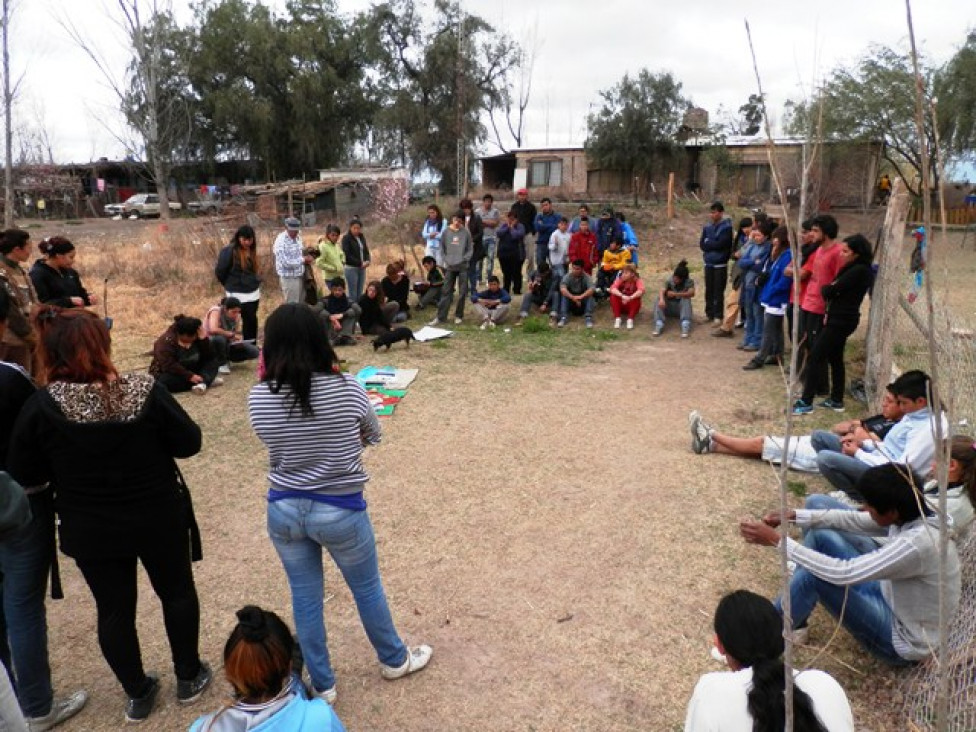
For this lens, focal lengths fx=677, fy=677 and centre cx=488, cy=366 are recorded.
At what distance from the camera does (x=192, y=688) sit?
275cm

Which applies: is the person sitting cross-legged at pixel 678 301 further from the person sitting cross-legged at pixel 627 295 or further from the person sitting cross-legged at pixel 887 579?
the person sitting cross-legged at pixel 887 579

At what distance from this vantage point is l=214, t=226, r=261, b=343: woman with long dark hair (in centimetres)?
741

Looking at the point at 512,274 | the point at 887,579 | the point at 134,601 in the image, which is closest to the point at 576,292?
the point at 512,274

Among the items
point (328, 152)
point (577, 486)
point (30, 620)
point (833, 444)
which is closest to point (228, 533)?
point (30, 620)

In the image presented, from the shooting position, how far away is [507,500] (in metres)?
4.50

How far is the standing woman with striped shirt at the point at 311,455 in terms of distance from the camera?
2.28 m

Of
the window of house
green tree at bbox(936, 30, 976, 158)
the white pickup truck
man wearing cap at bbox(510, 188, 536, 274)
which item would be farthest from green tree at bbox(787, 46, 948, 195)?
the white pickup truck

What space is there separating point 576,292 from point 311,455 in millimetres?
7913

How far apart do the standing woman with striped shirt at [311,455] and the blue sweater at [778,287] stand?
5824 millimetres

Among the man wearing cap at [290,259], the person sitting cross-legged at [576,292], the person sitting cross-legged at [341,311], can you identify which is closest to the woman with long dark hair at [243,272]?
the man wearing cap at [290,259]

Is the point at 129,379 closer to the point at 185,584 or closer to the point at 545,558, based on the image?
the point at 185,584

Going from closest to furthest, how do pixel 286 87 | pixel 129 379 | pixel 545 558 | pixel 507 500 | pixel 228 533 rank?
pixel 129 379 < pixel 545 558 < pixel 228 533 < pixel 507 500 < pixel 286 87

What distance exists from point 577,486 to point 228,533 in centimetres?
228

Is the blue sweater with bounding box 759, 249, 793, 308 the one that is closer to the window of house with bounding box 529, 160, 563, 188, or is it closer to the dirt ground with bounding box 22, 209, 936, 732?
the dirt ground with bounding box 22, 209, 936, 732
